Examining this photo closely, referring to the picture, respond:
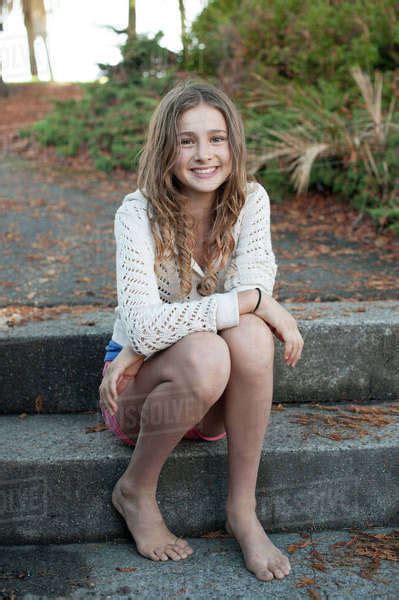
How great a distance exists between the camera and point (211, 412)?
223 cm

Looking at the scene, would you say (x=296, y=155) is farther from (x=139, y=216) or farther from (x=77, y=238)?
(x=139, y=216)

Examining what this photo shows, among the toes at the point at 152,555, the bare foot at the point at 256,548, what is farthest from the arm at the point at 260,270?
the toes at the point at 152,555

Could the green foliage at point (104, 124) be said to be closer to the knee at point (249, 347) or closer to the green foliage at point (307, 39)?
the green foliage at point (307, 39)

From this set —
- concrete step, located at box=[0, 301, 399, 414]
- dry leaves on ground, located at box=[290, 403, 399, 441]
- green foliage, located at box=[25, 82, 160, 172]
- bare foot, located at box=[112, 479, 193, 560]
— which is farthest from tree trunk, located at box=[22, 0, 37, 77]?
bare foot, located at box=[112, 479, 193, 560]

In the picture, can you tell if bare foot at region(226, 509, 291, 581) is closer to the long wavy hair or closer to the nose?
the long wavy hair

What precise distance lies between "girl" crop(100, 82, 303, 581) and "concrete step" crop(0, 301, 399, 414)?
11.9 inches

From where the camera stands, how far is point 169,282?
2.36m

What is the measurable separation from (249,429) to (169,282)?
57 cm

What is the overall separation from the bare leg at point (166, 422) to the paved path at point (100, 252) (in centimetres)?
118

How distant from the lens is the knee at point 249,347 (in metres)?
2.05

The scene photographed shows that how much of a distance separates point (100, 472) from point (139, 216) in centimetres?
83

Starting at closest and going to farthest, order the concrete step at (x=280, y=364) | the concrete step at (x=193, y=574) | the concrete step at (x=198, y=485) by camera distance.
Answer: the concrete step at (x=193, y=574) < the concrete step at (x=198, y=485) < the concrete step at (x=280, y=364)

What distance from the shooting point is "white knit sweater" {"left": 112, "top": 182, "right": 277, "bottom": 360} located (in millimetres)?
2096

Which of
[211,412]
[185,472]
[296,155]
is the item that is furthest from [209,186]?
[296,155]
